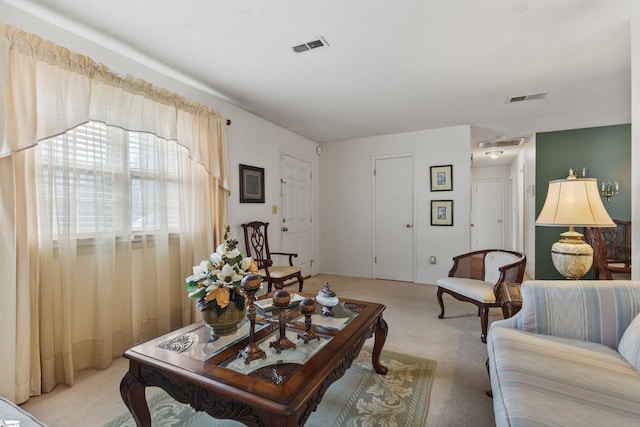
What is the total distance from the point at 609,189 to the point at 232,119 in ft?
17.1

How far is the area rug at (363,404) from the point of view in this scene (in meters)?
1.49

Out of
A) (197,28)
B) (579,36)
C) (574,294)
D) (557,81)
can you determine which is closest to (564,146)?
(557,81)

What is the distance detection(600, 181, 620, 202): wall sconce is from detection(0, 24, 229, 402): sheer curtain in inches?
209

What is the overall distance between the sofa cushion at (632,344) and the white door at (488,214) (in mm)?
6201

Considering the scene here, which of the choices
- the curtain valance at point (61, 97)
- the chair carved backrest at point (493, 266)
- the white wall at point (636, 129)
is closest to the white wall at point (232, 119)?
the curtain valance at point (61, 97)

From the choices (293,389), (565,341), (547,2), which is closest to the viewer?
(293,389)

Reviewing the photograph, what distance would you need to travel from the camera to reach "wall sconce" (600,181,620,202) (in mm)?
4004

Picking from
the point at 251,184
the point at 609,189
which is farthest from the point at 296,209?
the point at 609,189

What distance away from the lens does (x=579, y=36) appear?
206 centimetres

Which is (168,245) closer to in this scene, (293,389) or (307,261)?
(293,389)

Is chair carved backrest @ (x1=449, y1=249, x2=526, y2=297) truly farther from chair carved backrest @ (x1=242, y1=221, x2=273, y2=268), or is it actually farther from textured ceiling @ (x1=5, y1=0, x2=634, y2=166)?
chair carved backrest @ (x1=242, y1=221, x2=273, y2=268)

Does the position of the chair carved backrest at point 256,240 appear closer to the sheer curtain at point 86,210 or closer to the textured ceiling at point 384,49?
the sheer curtain at point 86,210

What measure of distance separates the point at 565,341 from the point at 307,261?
12.1 ft

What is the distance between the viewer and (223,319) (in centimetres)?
139
